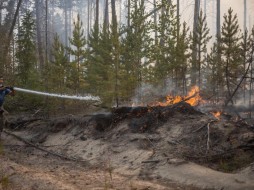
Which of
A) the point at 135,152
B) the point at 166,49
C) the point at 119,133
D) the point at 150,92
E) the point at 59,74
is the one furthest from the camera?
the point at 166,49

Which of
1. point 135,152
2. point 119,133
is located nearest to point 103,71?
point 119,133

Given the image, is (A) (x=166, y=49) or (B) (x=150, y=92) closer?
(B) (x=150, y=92)

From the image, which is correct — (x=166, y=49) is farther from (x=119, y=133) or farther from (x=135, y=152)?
(x=135, y=152)

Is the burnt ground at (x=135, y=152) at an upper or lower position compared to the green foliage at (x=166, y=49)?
lower

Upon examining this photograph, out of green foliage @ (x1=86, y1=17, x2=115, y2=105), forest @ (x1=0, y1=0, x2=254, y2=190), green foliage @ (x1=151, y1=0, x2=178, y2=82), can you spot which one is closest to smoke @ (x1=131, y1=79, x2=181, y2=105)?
forest @ (x1=0, y1=0, x2=254, y2=190)

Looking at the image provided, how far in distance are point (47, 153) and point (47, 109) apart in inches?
234

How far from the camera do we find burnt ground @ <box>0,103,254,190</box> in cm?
652

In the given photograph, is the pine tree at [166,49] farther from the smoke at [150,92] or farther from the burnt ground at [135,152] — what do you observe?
the burnt ground at [135,152]

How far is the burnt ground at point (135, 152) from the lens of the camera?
6520 mm

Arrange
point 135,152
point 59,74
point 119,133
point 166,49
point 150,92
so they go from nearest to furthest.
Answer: point 135,152, point 119,133, point 59,74, point 150,92, point 166,49

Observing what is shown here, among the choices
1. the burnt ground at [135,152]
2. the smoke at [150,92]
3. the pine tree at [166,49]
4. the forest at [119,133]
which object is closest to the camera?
the burnt ground at [135,152]

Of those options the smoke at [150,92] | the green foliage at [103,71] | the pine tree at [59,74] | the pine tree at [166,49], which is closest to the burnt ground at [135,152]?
the green foliage at [103,71]

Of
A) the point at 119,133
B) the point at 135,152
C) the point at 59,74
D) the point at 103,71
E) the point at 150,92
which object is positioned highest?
the point at 103,71

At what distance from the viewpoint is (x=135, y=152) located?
344 inches
